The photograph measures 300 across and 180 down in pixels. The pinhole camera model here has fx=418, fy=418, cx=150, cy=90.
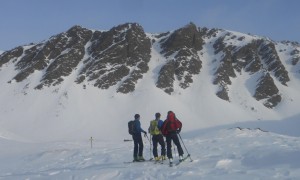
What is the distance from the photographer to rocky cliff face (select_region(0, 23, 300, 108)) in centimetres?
10206

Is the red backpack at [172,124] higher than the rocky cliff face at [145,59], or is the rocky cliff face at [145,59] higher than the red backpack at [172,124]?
the rocky cliff face at [145,59]

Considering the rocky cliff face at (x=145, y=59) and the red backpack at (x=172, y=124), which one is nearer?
the red backpack at (x=172, y=124)

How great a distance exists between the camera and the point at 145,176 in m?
15.1

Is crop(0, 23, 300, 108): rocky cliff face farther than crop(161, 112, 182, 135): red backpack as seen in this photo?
Yes

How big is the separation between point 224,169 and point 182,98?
83401 millimetres

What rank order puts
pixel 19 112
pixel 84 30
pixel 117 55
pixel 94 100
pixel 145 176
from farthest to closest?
pixel 84 30 < pixel 117 55 < pixel 94 100 < pixel 19 112 < pixel 145 176

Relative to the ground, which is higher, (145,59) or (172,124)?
(145,59)

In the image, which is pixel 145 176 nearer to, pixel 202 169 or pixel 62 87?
pixel 202 169

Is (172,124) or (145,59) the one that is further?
(145,59)

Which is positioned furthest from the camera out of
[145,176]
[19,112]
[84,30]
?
[84,30]

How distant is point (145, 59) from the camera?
364ft

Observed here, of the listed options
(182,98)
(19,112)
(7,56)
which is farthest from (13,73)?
(182,98)

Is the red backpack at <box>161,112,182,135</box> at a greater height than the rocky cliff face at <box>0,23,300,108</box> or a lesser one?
lesser

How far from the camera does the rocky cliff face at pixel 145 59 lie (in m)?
102
